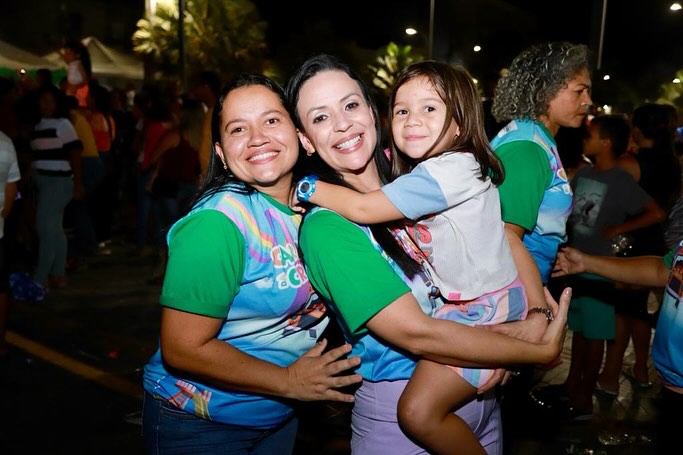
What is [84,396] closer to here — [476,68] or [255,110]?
[255,110]

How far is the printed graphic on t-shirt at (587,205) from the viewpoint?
4.96 meters

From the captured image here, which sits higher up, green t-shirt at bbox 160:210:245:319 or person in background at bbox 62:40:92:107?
person in background at bbox 62:40:92:107

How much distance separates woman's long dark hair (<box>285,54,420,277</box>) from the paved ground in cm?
249

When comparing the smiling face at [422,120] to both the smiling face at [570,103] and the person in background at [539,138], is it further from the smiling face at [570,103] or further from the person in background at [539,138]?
the smiling face at [570,103]

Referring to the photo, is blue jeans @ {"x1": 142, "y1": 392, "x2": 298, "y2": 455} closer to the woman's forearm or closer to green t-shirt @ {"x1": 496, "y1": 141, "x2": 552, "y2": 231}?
the woman's forearm

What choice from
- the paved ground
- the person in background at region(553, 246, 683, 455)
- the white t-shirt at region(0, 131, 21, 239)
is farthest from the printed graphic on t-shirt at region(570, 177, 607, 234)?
the white t-shirt at region(0, 131, 21, 239)

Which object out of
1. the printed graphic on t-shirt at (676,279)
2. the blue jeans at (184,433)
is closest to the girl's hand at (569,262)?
the printed graphic on t-shirt at (676,279)

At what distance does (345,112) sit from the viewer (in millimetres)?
2359

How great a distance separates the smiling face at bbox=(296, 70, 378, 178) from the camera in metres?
2.34

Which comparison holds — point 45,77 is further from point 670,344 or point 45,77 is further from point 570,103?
point 670,344

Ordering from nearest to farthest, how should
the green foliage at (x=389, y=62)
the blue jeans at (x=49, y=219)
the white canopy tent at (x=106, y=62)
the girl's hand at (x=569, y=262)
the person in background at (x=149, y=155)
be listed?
the girl's hand at (x=569, y=262) < the blue jeans at (x=49, y=219) < the person in background at (x=149, y=155) < the white canopy tent at (x=106, y=62) < the green foliage at (x=389, y=62)

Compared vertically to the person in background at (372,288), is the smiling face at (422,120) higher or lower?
higher

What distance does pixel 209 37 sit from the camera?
3931 centimetres

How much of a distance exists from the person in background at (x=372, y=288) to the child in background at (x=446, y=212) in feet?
0.18
